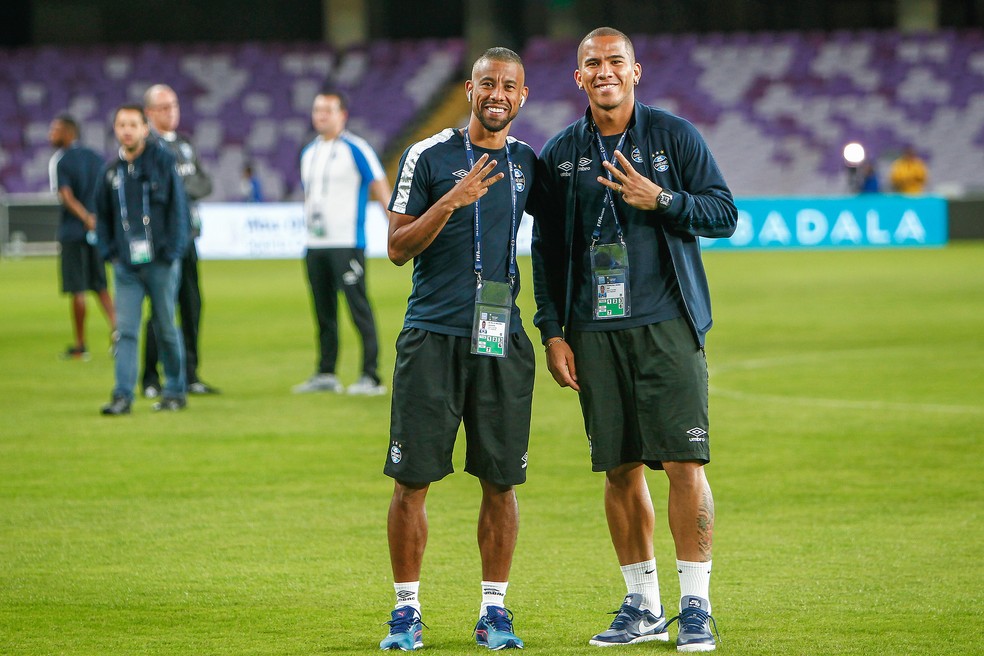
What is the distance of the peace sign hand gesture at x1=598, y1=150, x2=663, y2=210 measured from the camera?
197 inches

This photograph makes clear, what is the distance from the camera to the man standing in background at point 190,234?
459 inches

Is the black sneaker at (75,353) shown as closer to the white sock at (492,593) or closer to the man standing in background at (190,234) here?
the man standing in background at (190,234)

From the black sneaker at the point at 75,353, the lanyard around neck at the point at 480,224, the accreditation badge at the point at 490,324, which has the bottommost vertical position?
the black sneaker at the point at 75,353

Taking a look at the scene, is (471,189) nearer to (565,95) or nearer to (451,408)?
(451,408)

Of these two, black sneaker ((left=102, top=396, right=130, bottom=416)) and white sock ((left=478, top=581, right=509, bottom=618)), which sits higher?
black sneaker ((left=102, top=396, right=130, bottom=416))

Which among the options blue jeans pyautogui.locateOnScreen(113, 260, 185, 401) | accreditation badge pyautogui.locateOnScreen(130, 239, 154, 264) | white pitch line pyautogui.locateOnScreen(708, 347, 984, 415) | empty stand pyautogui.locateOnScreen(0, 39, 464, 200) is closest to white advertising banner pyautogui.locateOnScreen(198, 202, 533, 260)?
empty stand pyautogui.locateOnScreen(0, 39, 464, 200)

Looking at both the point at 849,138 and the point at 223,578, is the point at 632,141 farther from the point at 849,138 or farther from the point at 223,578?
the point at 849,138

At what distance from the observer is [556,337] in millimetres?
5398

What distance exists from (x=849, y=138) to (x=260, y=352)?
27423mm

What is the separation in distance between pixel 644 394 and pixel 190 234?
6.99m

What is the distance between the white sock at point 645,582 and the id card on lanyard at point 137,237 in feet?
19.9

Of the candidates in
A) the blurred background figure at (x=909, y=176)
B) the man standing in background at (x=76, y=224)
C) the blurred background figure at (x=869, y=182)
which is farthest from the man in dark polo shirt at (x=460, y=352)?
the blurred background figure at (x=909, y=176)

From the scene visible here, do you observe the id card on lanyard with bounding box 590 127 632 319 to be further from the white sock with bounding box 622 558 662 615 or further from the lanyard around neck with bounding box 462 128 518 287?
the white sock with bounding box 622 558 662 615

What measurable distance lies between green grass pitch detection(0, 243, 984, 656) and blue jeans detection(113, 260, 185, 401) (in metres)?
0.42
